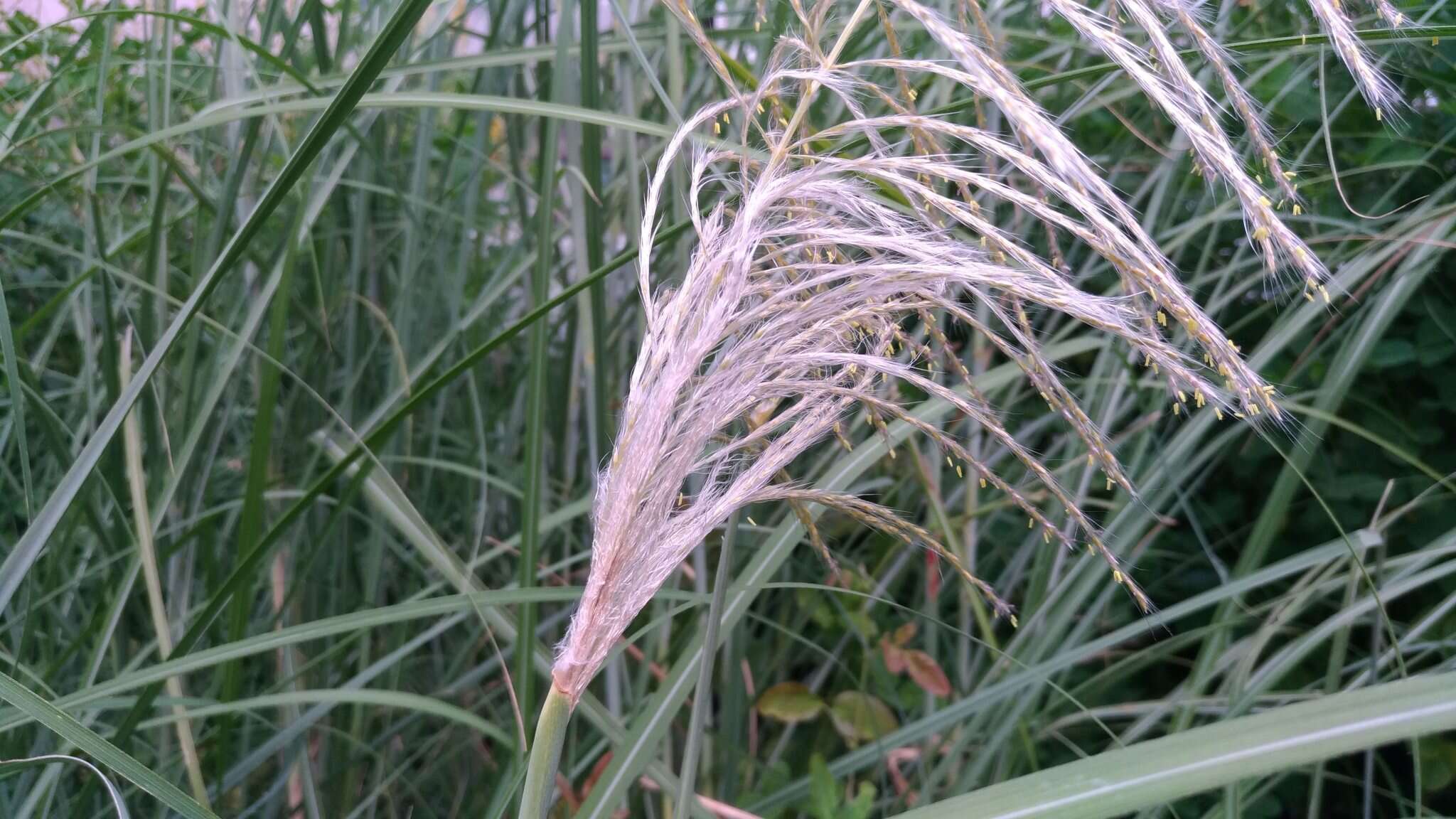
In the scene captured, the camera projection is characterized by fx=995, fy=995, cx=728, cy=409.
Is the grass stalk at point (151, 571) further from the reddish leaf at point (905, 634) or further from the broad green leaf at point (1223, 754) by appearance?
the reddish leaf at point (905, 634)

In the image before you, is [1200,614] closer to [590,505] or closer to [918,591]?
[918,591]

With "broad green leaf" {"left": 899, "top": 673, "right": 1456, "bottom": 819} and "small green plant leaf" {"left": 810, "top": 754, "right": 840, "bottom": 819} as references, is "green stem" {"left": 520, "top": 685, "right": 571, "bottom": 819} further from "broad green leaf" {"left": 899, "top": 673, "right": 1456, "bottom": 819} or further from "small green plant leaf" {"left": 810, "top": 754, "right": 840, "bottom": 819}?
"small green plant leaf" {"left": 810, "top": 754, "right": 840, "bottom": 819}

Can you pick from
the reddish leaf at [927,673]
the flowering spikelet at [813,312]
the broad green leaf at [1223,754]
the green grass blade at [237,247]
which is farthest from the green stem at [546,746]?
the reddish leaf at [927,673]

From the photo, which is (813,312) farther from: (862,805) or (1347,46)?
(862,805)

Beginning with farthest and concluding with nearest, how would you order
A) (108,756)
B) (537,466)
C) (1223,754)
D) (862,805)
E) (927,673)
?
1. (927,673)
2. (862,805)
3. (537,466)
4. (108,756)
5. (1223,754)

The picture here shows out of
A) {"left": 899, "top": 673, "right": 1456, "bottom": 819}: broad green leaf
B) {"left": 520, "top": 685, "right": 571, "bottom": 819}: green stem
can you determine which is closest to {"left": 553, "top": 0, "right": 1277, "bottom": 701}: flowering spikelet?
{"left": 520, "top": 685, "right": 571, "bottom": 819}: green stem

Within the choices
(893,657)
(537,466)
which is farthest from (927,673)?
(537,466)
